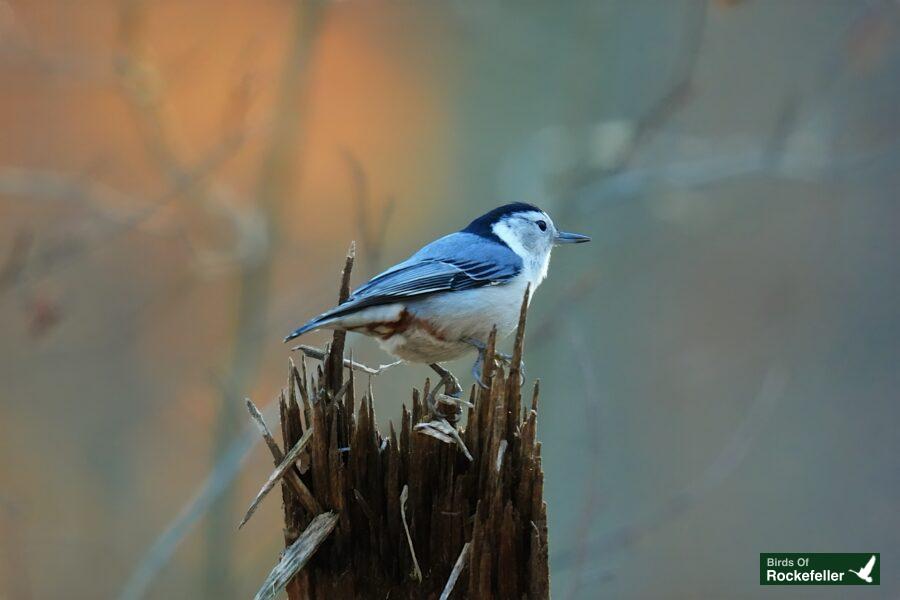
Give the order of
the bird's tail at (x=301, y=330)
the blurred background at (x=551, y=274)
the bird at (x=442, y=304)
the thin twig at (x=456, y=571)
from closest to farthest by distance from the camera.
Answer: the thin twig at (x=456, y=571) < the bird's tail at (x=301, y=330) < the bird at (x=442, y=304) < the blurred background at (x=551, y=274)

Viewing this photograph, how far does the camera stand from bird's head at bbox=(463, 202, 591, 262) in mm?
3578

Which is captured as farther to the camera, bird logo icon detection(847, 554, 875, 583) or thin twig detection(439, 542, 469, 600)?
bird logo icon detection(847, 554, 875, 583)

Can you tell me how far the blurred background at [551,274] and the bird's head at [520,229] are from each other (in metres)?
1.44

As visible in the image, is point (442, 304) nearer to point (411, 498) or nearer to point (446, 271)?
point (446, 271)

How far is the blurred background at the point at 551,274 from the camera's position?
5762mm

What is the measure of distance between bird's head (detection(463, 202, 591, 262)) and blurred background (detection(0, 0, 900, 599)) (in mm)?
1439

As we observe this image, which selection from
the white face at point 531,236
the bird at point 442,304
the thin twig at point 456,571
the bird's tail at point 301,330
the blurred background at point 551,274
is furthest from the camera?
the blurred background at point 551,274

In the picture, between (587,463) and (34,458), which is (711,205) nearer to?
(587,463)

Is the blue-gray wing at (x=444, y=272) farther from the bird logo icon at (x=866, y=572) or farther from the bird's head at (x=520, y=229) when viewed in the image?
the bird logo icon at (x=866, y=572)

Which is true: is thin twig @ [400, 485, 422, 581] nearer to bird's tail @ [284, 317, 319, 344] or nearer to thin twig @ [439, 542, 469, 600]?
thin twig @ [439, 542, 469, 600]

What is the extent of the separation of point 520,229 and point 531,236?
47 millimetres

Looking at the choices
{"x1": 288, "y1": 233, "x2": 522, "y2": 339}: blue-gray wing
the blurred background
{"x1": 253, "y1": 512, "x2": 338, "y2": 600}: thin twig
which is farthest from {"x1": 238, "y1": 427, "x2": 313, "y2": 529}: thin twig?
the blurred background

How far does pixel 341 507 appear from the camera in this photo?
Result: 2502 millimetres

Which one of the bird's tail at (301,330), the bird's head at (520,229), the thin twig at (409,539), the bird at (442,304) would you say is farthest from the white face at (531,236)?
the thin twig at (409,539)
